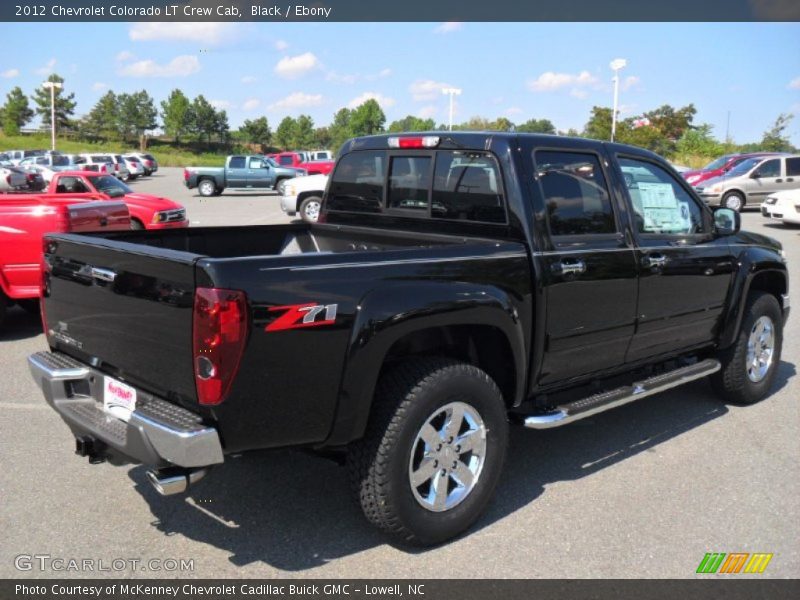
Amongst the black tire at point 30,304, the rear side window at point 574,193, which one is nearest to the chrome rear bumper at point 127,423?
the rear side window at point 574,193

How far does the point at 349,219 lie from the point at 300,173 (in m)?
28.0

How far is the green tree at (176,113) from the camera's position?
319 ft

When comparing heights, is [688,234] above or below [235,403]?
above

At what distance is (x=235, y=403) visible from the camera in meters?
2.77

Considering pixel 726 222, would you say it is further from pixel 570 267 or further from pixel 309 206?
pixel 309 206

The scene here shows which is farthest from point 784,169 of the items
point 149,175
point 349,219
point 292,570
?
point 149,175

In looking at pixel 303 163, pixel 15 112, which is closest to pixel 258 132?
pixel 15 112

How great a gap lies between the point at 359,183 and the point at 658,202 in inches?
77.6

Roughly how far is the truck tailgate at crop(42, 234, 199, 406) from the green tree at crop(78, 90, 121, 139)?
3942 inches

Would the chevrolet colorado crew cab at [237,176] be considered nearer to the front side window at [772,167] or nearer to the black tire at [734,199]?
the black tire at [734,199]

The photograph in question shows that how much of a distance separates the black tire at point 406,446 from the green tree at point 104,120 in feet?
332

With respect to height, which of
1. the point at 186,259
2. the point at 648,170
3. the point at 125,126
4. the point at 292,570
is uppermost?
the point at 125,126

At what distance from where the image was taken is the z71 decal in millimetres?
2799

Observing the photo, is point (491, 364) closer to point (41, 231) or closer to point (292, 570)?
point (292, 570)
